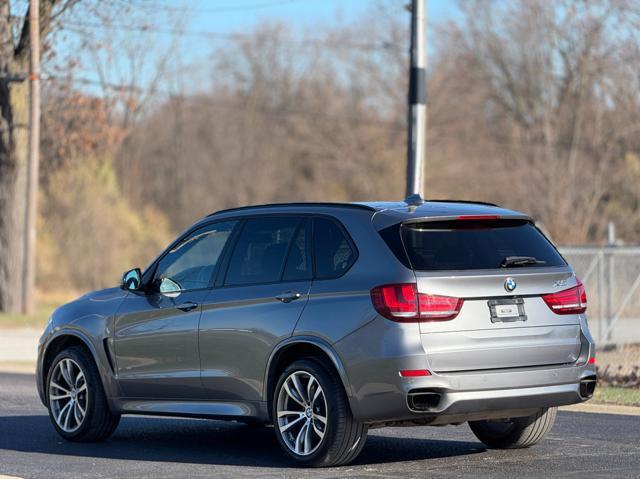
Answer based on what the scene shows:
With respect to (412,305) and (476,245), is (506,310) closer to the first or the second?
(476,245)

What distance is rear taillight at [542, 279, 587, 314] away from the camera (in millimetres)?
8711

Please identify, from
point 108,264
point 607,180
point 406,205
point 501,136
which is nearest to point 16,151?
point 108,264

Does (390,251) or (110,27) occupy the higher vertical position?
(110,27)

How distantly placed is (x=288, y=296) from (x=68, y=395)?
2.55 meters

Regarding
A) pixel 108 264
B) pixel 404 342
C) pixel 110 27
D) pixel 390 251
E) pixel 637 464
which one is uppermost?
pixel 110 27

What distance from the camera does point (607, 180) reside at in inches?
1961

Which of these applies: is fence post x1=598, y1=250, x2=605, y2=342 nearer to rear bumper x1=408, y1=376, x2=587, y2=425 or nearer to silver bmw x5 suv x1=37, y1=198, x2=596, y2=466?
silver bmw x5 suv x1=37, y1=198, x2=596, y2=466

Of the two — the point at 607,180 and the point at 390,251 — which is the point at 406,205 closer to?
the point at 390,251

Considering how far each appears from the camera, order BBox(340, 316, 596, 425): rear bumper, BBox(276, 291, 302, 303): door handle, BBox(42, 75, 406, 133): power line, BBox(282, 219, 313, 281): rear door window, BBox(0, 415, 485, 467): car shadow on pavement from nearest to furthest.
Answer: BBox(340, 316, 596, 425): rear bumper < BBox(276, 291, 302, 303): door handle < BBox(282, 219, 313, 281): rear door window < BBox(0, 415, 485, 467): car shadow on pavement < BBox(42, 75, 406, 133): power line

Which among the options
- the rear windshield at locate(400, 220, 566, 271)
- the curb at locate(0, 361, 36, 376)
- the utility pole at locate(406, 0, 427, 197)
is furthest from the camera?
the utility pole at locate(406, 0, 427, 197)

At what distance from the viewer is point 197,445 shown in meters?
10.3

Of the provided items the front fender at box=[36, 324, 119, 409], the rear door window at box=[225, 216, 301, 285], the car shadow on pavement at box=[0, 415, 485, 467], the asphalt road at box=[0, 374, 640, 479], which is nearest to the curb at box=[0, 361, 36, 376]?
the asphalt road at box=[0, 374, 640, 479]

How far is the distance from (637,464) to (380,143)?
159 ft

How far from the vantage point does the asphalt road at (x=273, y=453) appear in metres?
8.75
